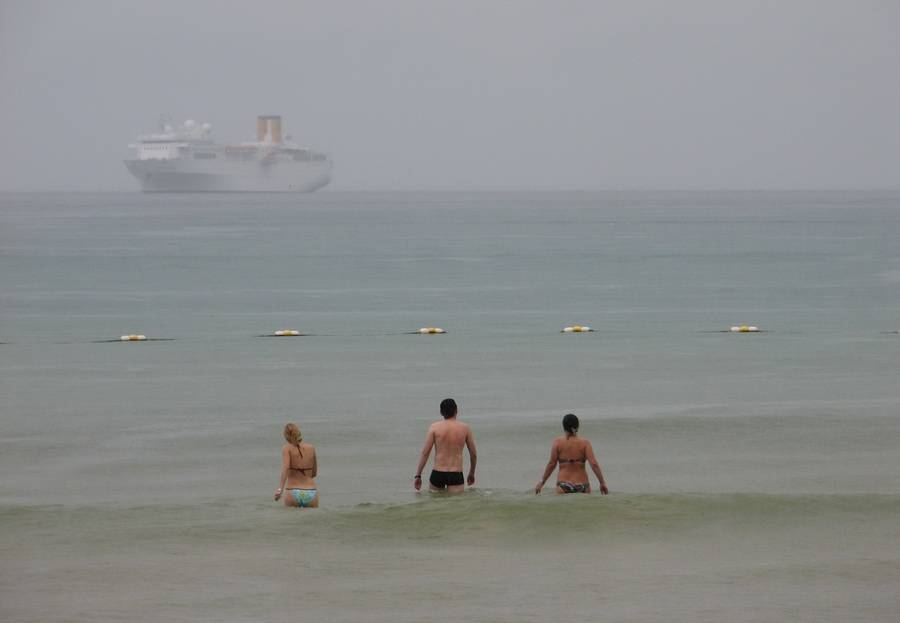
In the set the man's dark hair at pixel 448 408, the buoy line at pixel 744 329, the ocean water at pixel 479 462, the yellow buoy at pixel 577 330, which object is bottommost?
the ocean water at pixel 479 462

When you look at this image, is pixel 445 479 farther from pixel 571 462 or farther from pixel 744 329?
pixel 744 329

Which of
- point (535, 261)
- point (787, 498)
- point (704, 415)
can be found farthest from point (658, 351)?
point (535, 261)

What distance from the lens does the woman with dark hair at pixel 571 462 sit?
1775 centimetres

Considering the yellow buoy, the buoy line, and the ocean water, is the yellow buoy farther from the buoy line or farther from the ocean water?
the buoy line

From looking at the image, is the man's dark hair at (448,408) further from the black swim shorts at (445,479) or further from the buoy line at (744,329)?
the buoy line at (744,329)

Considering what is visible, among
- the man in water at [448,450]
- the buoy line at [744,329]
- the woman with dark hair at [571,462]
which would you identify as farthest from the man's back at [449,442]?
the buoy line at [744,329]

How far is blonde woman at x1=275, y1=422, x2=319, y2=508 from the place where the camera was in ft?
57.2

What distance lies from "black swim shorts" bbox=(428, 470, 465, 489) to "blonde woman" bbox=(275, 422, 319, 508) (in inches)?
56.5

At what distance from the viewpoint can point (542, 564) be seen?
17609 millimetres

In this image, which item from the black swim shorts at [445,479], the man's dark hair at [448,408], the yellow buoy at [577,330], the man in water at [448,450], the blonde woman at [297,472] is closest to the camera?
the blonde woman at [297,472]

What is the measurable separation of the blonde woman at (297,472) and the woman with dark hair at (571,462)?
2.66 meters

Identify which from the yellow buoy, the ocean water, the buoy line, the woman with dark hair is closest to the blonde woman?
the ocean water

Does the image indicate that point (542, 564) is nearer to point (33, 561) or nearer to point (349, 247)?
point (33, 561)

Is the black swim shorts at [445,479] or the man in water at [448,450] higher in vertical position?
the man in water at [448,450]
